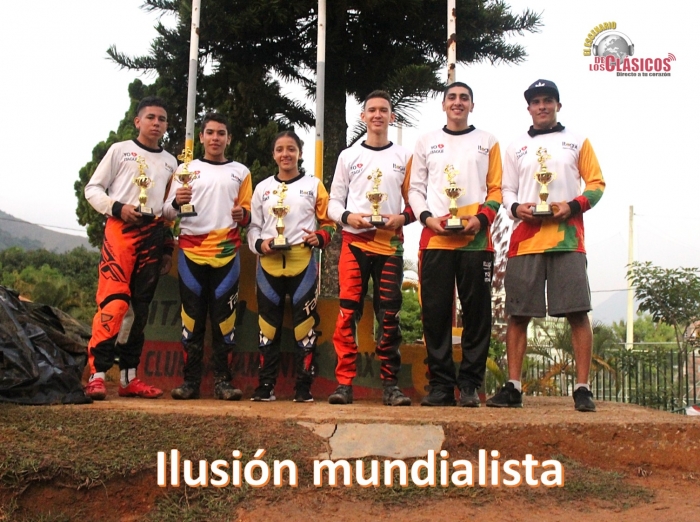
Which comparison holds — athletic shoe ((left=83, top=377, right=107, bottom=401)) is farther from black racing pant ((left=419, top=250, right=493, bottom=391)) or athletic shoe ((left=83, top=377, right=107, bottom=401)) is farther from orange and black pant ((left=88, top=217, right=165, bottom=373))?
black racing pant ((left=419, top=250, right=493, bottom=391))

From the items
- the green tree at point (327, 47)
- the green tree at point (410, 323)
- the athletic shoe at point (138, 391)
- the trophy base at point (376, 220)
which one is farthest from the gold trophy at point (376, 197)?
the green tree at point (410, 323)

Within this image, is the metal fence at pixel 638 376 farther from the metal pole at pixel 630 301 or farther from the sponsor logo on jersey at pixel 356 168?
the metal pole at pixel 630 301

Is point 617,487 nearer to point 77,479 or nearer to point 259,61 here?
point 77,479

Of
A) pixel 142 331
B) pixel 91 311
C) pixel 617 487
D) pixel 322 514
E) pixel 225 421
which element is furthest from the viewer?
pixel 91 311

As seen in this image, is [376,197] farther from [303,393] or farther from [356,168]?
[303,393]

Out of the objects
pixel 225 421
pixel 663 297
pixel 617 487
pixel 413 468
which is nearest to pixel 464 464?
pixel 413 468

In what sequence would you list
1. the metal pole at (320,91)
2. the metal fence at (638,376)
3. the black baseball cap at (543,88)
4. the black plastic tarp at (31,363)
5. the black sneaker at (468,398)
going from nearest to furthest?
1. the black plastic tarp at (31,363)
2. the black sneaker at (468,398)
3. the black baseball cap at (543,88)
4. the metal pole at (320,91)
5. the metal fence at (638,376)

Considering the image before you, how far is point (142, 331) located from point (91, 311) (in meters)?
9.17

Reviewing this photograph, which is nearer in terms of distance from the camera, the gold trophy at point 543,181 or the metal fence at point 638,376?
the gold trophy at point 543,181

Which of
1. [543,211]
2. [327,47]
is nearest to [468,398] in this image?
[543,211]

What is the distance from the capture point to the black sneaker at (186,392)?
185 inches

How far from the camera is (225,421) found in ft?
11.8

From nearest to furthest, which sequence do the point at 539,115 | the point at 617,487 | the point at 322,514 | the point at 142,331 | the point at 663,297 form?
the point at 322,514
the point at 617,487
the point at 539,115
the point at 142,331
the point at 663,297

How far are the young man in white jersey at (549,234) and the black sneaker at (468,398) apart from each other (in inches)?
6.3
